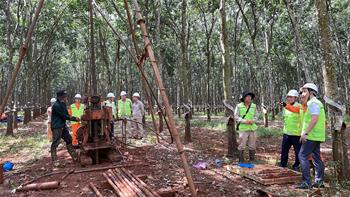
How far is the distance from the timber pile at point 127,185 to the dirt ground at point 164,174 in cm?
17

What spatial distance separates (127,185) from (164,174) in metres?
1.48

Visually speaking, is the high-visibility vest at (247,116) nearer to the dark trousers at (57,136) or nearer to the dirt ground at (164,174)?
the dirt ground at (164,174)

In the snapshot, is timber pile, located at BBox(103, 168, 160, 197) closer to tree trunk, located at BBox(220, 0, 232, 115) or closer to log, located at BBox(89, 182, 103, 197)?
log, located at BBox(89, 182, 103, 197)

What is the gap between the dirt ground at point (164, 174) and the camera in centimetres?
561

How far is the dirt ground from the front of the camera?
561 centimetres

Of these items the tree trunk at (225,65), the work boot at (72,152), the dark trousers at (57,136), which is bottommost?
the work boot at (72,152)

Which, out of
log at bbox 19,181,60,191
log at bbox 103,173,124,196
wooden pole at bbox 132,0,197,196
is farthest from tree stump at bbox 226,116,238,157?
log at bbox 19,181,60,191

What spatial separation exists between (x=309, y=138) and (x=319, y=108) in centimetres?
57

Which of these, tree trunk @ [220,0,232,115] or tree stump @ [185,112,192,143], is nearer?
tree trunk @ [220,0,232,115]

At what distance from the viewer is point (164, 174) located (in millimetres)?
6801

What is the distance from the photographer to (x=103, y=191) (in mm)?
5652

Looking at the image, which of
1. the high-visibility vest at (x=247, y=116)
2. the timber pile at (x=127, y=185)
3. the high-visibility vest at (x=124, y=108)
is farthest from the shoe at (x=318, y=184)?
the high-visibility vest at (x=124, y=108)

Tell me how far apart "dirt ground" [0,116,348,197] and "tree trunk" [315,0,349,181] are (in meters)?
0.64

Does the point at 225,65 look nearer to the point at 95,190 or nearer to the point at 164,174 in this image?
the point at 164,174
